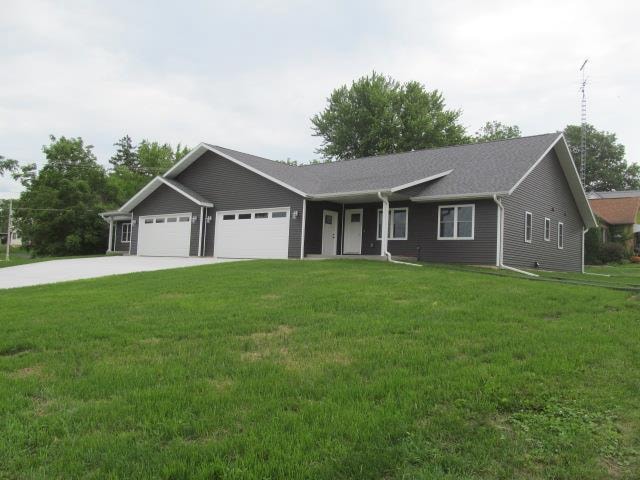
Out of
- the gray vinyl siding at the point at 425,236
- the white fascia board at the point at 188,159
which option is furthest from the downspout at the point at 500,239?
the white fascia board at the point at 188,159

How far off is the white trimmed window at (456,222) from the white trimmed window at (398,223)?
1.36 metres

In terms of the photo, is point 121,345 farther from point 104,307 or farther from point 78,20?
point 78,20

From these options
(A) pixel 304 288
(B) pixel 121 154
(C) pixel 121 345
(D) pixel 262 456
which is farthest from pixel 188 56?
(B) pixel 121 154

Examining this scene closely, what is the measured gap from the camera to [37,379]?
4.72 m

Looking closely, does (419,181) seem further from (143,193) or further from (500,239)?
(143,193)

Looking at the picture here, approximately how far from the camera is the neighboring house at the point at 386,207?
689 inches

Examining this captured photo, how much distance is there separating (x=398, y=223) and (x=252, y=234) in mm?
5819

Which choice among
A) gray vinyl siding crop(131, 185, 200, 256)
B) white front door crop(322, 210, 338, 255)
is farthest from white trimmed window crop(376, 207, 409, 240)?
gray vinyl siding crop(131, 185, 200, 256)

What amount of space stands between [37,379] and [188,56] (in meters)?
14.9

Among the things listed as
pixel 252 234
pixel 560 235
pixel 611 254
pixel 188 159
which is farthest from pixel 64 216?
pixel 611 254

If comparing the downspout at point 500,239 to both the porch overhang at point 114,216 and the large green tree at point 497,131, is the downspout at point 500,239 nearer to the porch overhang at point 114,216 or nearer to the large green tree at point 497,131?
the porch overhang at point 114,216

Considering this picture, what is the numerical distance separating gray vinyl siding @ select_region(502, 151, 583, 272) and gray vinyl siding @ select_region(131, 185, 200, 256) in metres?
12.8

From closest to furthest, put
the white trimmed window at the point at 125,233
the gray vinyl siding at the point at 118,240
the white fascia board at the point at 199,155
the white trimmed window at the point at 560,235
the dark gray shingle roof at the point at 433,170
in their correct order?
the dark gray shingle roof at the point at 433,170 → the white fascia board at the point at 199,155 → the white trimmed window at the point at 560,235 → the white trimmed window at the point at 125,233 → the gray vinyl siding at the point at 118,240

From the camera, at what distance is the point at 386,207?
667 inches
